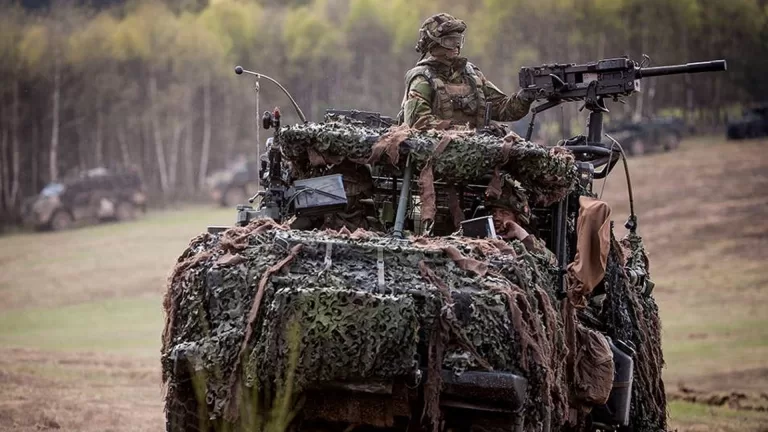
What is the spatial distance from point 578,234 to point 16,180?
13883 mm

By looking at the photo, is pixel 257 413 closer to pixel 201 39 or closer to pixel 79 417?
pixel 79 417

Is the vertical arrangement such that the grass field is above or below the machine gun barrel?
below

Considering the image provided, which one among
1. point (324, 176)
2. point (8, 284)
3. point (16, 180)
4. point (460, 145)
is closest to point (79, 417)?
point (324, 176)

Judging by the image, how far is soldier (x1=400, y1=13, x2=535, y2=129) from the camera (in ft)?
35.1

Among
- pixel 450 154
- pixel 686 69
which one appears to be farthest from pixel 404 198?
pixel 686 69

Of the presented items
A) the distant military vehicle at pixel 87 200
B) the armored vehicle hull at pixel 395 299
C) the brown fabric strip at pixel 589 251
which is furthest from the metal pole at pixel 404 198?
the distant military vehicle at pixel 87 200

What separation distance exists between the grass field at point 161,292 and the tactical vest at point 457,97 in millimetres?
3784

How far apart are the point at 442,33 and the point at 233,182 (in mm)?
15524

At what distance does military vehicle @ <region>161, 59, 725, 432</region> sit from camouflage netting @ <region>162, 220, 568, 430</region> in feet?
0.03

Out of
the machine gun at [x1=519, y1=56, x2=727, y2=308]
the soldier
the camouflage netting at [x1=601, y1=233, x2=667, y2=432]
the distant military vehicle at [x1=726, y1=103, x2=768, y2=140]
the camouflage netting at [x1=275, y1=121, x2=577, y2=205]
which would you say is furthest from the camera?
the distant military vehicle at [x1=726, y1=103, x2=768, y2=140]

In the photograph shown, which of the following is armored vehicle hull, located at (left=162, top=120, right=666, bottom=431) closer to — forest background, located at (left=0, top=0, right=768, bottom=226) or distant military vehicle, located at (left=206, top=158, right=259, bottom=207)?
forest background, located at (left=0, top=0, right=768, bottom=226)

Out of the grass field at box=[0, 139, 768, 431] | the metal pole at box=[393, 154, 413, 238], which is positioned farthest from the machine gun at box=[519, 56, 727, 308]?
the grass field at box=[0, 139, 768, 431]

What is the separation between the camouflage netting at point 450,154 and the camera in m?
8.82

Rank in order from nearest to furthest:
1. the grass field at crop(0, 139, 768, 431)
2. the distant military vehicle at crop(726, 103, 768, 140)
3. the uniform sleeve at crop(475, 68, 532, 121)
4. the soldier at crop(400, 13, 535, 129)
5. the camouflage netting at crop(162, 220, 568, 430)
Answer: the camouflage netting at crop(162, 220, 568, 430) → the soldier at crop(400, 13, 535, 129) → the uniform sleeve at crop(475, 68, 532, 121) → the grass field at crop(0, 139, 768, 431) → the distant military vehicle at crop(726, 103, 768, 140)
